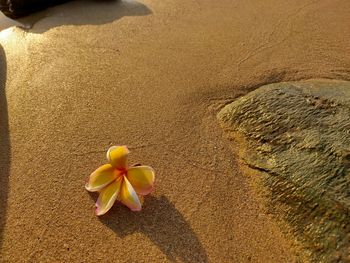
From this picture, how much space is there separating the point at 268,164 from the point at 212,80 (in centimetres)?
81

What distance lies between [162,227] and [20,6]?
8.59 feet

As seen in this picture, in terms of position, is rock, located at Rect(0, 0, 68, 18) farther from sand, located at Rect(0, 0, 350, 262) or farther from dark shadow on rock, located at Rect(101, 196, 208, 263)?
dark shadow on rock, located at Rect(101, 196, 208, 263)

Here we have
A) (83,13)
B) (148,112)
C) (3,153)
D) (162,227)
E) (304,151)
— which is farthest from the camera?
(83,13)

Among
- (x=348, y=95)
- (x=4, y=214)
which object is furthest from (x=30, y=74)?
(x=348, y=95)

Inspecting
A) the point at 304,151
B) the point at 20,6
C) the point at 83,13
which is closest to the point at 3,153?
the point at 304,151

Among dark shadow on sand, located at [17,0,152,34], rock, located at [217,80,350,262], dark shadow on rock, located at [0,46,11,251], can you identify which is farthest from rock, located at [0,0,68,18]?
rock, located at [217,80,350,262]

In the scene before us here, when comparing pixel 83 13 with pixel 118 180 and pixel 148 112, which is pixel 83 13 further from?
pixel 118 180

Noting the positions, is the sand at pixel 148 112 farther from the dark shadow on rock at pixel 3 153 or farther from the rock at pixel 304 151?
the rock at pixel 304 151

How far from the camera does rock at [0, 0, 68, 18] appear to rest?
3562mm

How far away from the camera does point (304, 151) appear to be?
Result: 6.43 feet

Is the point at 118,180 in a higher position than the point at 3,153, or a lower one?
higher

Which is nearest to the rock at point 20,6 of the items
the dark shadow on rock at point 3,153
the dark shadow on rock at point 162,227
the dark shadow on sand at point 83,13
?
the dark shadow on sand at point 83,13

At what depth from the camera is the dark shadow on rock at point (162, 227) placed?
70.0 inches

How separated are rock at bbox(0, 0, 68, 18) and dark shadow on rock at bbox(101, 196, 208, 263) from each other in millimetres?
2402
